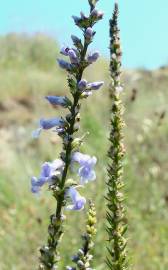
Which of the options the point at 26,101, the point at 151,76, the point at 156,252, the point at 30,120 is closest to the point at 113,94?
the point at 156,252

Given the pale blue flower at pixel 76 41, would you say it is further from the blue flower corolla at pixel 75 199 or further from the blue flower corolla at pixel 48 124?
the blue flower corolla at pixel 75 199

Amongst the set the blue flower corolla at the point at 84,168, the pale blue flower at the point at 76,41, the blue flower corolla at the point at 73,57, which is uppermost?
the pale blue flower at the point at 76,41

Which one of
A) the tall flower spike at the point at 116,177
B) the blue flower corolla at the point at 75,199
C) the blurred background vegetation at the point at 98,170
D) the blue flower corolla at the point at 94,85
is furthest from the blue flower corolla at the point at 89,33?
the blurred background vegetation at the point at 98,170

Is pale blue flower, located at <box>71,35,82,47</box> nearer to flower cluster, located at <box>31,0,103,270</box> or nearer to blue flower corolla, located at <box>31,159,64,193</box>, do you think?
flower cluster, located at <box>31,0,103,270</box>

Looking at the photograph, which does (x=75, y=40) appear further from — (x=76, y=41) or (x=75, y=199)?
(x=75, y=199)

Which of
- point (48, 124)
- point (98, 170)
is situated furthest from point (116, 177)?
point (98, 170)

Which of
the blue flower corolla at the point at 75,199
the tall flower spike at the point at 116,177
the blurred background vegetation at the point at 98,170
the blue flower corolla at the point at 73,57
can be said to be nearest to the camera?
the blue flower corolla at the point at 75,199

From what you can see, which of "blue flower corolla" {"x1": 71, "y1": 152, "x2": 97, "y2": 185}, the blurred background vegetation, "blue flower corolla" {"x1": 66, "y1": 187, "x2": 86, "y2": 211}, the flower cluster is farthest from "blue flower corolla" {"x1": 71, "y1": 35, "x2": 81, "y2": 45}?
the blurred background vegetation
